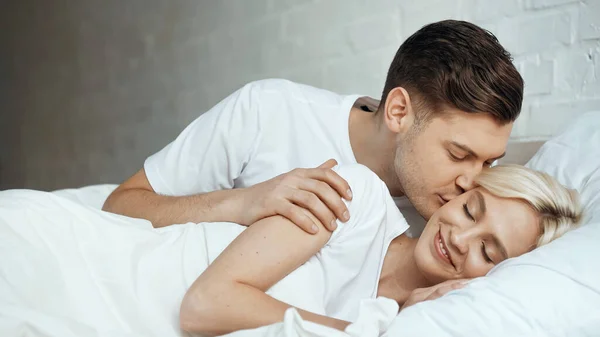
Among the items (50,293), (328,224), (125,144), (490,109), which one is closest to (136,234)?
(50,293)

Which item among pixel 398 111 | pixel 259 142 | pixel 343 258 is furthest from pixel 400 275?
pixel 259 142

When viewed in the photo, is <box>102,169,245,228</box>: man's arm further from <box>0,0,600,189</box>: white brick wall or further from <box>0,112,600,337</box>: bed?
<box>0,0,600,189</box>: white brick wall

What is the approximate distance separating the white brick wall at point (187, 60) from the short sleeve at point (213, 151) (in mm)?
690

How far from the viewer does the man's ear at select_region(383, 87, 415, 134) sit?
69.2 inches

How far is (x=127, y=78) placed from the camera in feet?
12.7

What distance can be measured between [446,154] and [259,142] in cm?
53

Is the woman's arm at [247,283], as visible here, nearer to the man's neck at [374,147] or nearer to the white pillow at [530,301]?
the white pillow at [530,301]

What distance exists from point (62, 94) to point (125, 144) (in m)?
0.94

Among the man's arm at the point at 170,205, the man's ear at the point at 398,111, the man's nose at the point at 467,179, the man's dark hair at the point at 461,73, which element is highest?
the man's dark hair at the point at 461,73

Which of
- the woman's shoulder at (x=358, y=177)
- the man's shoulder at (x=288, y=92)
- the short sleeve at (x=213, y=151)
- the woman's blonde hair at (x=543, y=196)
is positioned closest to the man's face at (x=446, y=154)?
the woman's blonde hair at (x=543, y=196)

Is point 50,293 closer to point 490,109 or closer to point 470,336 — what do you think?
point 470,336

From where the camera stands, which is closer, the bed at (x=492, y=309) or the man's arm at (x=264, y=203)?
the bed at (x=492, y=309)

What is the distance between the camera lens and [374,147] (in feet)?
6.03

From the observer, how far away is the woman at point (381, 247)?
4.37ft
